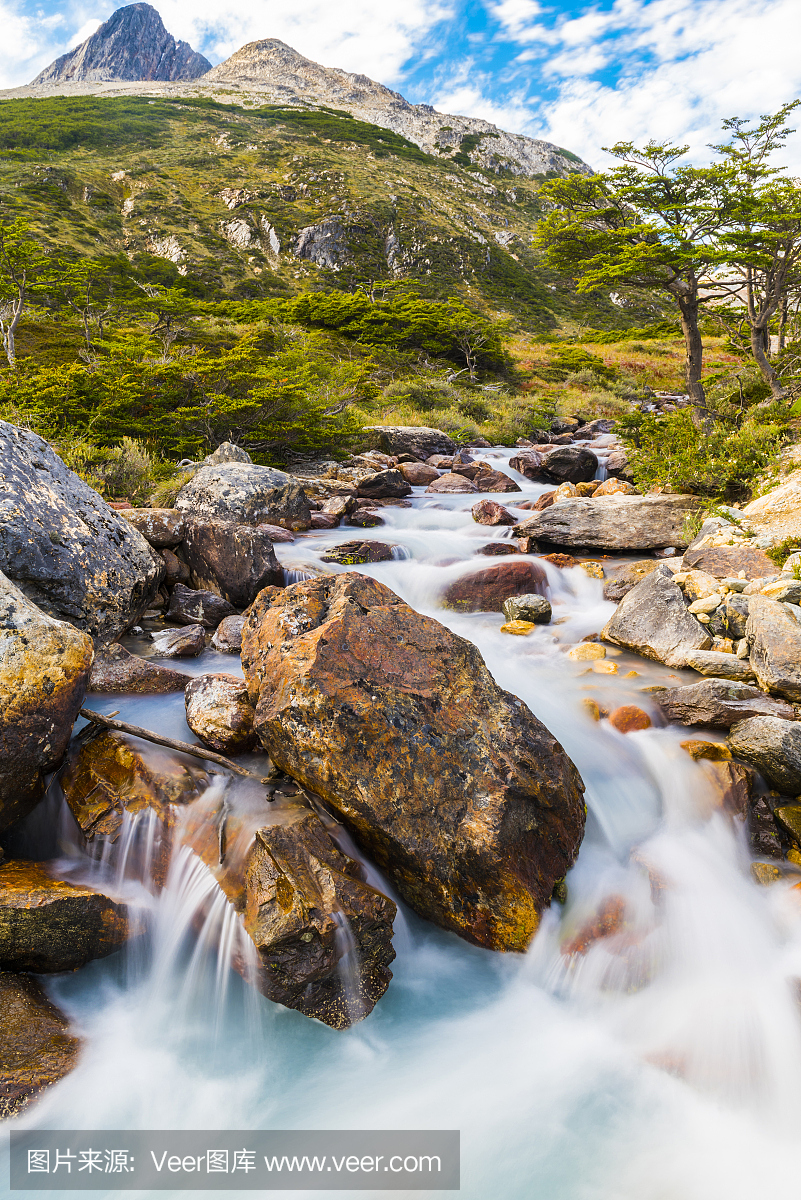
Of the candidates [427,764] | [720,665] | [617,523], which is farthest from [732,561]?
[427,764]

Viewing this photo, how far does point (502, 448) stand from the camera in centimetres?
2108

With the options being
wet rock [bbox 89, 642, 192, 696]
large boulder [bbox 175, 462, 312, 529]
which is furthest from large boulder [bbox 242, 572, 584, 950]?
large boulder [bbox 175, 462, 312, 529]

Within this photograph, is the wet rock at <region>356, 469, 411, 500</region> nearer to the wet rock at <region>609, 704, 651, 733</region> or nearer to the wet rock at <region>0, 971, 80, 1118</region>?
the wet rock at <region>609, 704, 651, 733</region>

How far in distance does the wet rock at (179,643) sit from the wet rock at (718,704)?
14.8 ft

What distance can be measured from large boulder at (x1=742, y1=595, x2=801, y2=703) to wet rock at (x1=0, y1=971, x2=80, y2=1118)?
5.63 meters

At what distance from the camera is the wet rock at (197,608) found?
21.1ft

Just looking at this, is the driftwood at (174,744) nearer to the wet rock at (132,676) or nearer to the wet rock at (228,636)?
the wet rock at (132,676)

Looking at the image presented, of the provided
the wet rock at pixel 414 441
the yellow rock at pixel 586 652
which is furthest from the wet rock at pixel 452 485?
the yellow rock at pixel 586 652

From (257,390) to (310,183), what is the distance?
2456 inches

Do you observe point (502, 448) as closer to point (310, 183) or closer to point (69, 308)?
point (69, 308)

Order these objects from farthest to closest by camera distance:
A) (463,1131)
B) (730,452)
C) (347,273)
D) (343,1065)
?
(347,273), (730,452), (343,1065), (463,1131)

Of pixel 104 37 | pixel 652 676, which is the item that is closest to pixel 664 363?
pixel 652 676

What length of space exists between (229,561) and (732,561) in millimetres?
6289

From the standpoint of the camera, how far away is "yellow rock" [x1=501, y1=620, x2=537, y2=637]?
273 inches
